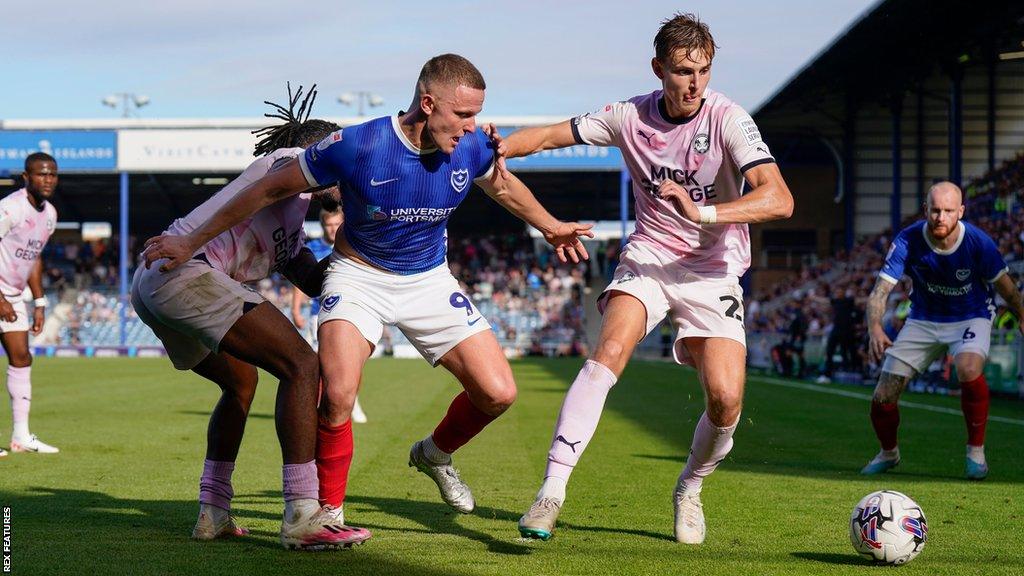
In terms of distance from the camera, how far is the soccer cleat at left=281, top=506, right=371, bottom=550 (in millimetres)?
5484

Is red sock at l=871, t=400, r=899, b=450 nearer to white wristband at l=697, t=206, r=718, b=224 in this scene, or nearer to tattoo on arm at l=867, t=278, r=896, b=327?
tattoo on arm at l=867, t=278, r=896, b=327

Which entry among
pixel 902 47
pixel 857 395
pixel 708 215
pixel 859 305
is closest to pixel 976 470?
pixel 708 215

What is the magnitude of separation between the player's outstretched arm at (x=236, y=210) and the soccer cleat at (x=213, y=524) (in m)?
1.20

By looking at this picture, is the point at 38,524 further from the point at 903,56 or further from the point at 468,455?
the point at 903,56

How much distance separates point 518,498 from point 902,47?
101ft

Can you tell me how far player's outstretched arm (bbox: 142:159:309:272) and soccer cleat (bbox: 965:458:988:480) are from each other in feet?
18.5

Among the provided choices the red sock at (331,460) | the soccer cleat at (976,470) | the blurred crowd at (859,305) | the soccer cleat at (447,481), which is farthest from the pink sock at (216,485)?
the blurred crowd at (859,305)

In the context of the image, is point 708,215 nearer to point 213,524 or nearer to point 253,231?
point 253,231

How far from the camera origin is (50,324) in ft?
150

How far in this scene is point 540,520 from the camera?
508 cm

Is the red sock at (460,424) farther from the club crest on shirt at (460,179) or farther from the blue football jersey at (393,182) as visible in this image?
the club crest on shirt at (460,179)

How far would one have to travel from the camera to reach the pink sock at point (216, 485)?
19.4 ft

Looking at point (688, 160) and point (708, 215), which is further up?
point (688, 160)

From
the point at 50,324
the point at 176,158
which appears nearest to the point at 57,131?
the point at 176,158
